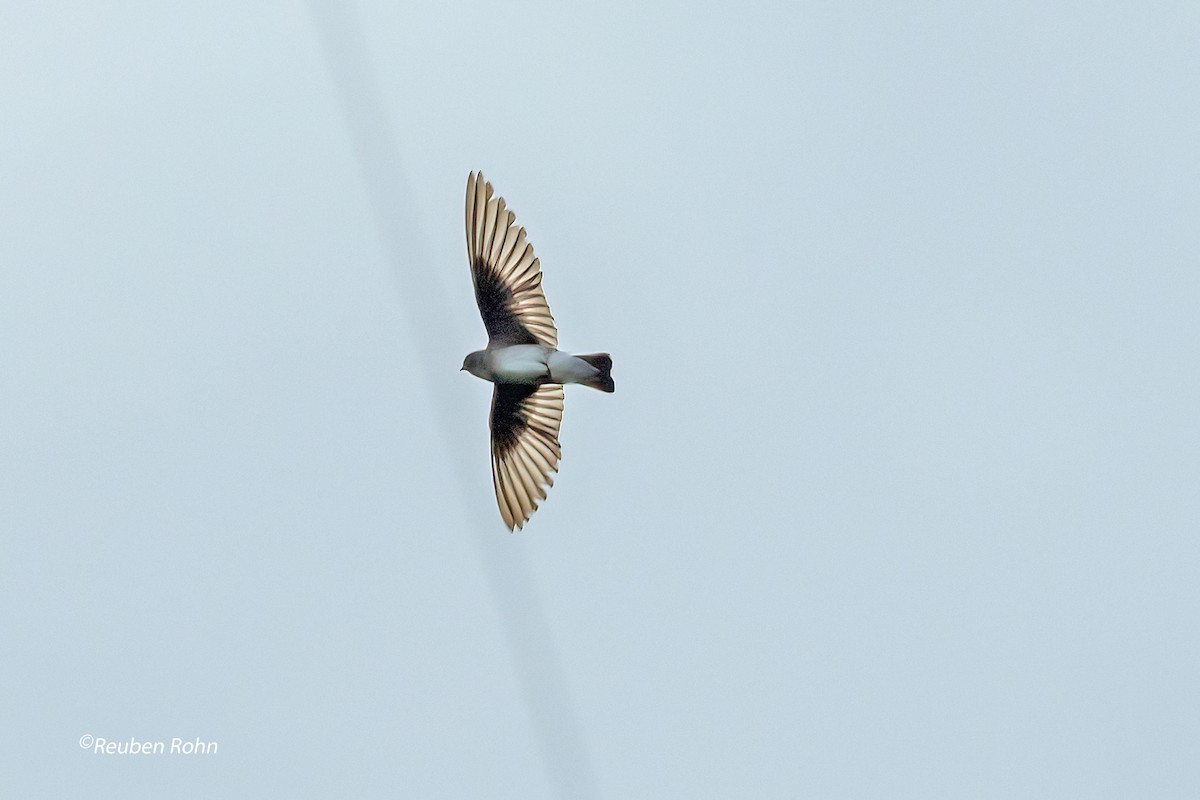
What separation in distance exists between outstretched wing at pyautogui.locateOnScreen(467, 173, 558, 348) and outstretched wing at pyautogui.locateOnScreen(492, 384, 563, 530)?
0.37 m

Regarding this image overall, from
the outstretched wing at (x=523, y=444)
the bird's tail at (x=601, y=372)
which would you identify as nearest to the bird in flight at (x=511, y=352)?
the outstretched wing at (x=523, y=444)

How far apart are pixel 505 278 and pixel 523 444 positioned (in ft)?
3.60

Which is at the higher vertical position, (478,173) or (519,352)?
(478,173)

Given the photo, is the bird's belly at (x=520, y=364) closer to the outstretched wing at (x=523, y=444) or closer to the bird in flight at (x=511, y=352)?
the bird in flight at (x=511, y=352)

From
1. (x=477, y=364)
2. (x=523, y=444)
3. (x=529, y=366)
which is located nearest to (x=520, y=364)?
(x=529, y=366)

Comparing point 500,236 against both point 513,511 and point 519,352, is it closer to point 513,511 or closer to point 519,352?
point 519,352

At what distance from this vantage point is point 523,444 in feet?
39.9

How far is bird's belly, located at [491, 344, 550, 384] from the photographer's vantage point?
11531mm

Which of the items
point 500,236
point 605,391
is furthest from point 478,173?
point 605,391

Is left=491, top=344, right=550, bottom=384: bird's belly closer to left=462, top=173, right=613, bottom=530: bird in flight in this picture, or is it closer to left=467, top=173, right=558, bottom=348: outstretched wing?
left=462, top=173, right=613, bottom=530: bird in flight

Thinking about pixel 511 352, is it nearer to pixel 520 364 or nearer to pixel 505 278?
pixel 520 364

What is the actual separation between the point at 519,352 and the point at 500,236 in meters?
0.86

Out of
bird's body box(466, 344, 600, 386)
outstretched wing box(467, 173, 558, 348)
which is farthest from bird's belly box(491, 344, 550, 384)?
outstretched wing box(467, 173, 558, 348)

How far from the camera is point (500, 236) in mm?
12000
